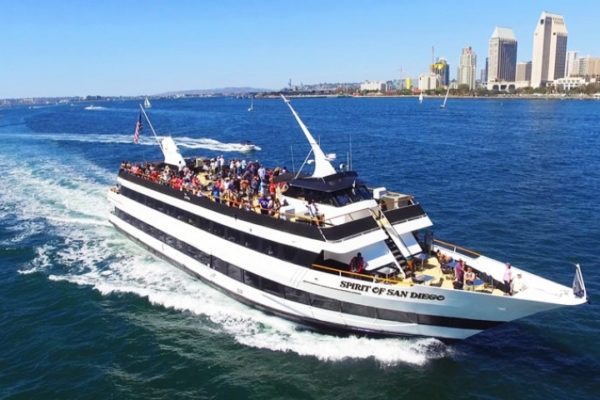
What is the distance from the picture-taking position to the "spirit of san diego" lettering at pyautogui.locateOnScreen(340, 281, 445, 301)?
1773 centimetres

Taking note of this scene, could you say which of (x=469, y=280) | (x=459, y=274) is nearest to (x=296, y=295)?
(x=459, y=274)

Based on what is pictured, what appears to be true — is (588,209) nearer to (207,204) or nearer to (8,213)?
(207,204)

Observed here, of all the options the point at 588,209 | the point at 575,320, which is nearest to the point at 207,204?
the point at 575,320

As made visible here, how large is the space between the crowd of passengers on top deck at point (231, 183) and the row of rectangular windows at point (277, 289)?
9.40 ft

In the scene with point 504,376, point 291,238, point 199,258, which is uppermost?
point 291,238

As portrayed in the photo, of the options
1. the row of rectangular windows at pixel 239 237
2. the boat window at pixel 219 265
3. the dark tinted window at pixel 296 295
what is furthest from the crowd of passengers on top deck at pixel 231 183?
the dark tinted window at pixel 296 295

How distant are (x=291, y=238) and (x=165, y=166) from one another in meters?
16.5

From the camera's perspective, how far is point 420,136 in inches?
3305

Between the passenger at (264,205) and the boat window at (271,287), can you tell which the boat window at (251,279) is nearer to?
the boat window at (271,287)

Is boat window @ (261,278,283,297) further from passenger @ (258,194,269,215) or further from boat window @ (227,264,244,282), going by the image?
passenger @ (258,194,269,215)

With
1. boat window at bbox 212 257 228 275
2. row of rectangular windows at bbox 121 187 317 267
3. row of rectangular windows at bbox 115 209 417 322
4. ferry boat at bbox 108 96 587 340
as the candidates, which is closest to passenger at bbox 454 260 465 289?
ferry boat at bbox 108 96 587 340

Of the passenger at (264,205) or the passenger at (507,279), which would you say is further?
the passenger at (264,205)

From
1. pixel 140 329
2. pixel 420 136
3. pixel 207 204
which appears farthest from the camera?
pixel 420 136

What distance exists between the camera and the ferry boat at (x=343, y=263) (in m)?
17.9
